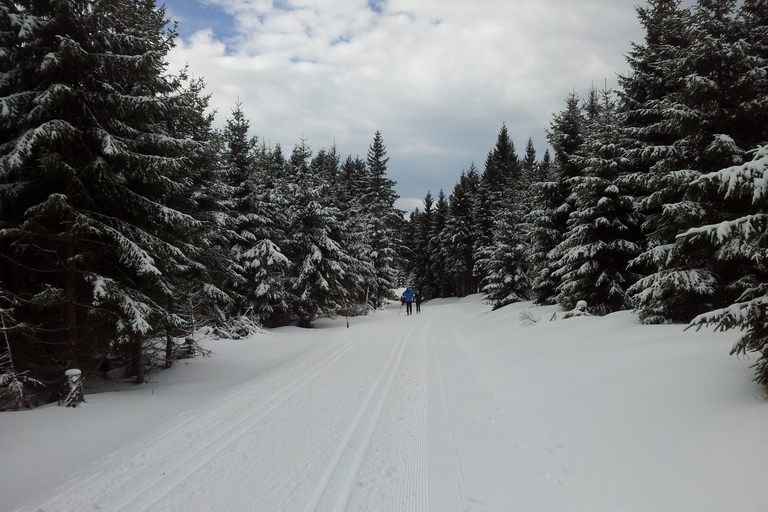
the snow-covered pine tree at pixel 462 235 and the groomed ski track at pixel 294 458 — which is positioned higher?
the snow-covered pine tree at pixel 462 235

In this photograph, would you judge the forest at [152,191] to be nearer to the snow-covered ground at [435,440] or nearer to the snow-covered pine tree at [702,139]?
the snow-covered pine tree at [702,139]

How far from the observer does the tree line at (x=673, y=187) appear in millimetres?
4184

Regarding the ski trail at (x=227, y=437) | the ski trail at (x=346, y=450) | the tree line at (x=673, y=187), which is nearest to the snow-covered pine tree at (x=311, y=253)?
the tree line at (x=673, y=187)

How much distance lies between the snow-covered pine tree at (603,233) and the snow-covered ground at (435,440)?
375cm

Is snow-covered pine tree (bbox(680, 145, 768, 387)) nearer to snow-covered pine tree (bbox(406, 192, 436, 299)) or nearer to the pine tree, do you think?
the pine tree

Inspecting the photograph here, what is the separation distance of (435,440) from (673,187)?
746 cm

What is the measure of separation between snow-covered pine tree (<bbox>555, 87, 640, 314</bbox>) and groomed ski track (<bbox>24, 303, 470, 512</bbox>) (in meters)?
7.21

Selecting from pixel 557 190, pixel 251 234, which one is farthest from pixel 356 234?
pixel 557 190

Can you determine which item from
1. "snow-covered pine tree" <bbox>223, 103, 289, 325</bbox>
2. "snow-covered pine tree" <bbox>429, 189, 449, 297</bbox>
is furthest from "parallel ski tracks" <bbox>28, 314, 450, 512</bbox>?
"snow-covered pine tree" <bbox>429, 189, 449, 297</bbox>

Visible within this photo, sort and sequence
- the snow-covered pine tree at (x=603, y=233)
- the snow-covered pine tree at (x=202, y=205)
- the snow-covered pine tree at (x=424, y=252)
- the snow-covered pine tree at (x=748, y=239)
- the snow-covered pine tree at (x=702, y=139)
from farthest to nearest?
the snow-covered pine tree at (x=424, y=252)
the snow-covered pine tree at (x=603, y=233)
the snow-covered pine tree at (x=202, y=205)
the snow-covered pine tree at (x=702, y=139)
the snow-covered pine tree at (x=748, y=239)

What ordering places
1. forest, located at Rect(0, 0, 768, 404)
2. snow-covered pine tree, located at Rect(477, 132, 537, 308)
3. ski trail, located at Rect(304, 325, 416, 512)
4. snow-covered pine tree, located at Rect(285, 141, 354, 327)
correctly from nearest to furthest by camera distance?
ski trail, located at Rect(304, 325, 416, 512) → forest, located at Rect(0, 0, 768, 404) → snow-covered pine tree, located at Rect(285, 141, 354, 327) → snow-covered pine tree, located at Rect(477, 132, 537, 308)

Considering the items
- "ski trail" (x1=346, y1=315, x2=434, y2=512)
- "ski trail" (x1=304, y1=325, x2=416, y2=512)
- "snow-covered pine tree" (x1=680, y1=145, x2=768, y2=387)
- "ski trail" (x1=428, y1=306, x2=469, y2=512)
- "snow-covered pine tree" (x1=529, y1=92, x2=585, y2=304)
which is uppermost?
"snow-covered pine tree" (x1=529, y1=92, x2=585, y2=304)

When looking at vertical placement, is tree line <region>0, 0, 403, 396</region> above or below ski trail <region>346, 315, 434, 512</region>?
above

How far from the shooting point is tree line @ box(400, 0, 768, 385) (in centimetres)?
418
